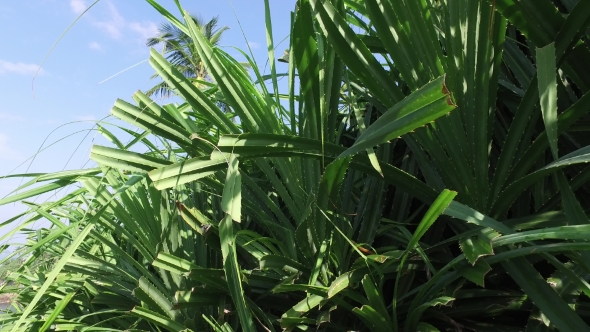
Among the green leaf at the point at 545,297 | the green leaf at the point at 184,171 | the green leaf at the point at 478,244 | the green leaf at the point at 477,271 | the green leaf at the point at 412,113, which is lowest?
the green leaf at the point at 545,297

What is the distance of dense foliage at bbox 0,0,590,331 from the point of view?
0.57m

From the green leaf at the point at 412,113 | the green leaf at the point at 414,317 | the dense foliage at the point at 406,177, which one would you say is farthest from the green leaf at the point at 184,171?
the green leaf at the point at 414,317

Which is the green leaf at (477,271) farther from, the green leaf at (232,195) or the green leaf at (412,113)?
the green leaf at (232,195)

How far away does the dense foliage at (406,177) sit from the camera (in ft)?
1.86

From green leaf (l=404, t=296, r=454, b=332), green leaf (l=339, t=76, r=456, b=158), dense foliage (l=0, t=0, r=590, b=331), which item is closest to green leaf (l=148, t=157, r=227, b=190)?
dense foliage (l=0, t=0, r=590, b=331)

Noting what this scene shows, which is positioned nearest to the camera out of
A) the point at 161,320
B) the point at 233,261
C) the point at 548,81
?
the point at 548,81

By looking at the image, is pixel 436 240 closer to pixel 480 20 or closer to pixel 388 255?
pixel 388 255

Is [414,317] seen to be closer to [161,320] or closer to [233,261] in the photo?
[233,261]

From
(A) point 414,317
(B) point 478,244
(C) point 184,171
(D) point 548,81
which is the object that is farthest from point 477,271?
(C) point 184,171

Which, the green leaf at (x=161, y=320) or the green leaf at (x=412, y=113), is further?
the green leaf at (x=161, y=320)

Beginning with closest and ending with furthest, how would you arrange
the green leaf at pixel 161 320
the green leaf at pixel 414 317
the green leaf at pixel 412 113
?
the green leaf at pixel 412 113
the green leaf at pixel 414 317
the green leaf at pixel 161 320

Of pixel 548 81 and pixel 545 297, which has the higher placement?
pixel 548 81

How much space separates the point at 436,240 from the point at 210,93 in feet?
1.95

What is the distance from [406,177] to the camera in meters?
0.68
